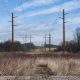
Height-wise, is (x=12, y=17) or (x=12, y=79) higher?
(x=12, y=17)

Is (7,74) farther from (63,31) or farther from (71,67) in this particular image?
(63,31)

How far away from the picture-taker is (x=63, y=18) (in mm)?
57688

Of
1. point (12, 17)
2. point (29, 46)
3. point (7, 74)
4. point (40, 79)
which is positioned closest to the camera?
point (40, 79)

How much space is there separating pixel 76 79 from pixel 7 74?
3.81 metres

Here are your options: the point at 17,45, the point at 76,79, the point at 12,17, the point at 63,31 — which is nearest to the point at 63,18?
the point at 63,31

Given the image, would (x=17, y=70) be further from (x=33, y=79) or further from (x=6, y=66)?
(x=33, y=79)

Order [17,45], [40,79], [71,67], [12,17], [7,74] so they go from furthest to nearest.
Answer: [17,45] < [12,17] < [71,67] < [7,74] < [40,79]

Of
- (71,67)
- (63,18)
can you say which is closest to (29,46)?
(63,18)

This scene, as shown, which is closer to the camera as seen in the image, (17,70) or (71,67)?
(17,70)

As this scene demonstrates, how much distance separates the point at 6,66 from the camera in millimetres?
15352

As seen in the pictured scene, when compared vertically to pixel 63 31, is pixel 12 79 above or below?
below

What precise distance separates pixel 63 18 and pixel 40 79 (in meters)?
45.7

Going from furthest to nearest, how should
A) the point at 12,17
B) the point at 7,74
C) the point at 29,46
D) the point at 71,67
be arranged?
the point at 29,46, the point at 12,17, the point at 71,67, the point at 7,74

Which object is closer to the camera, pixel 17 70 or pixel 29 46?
pixel 17 70
